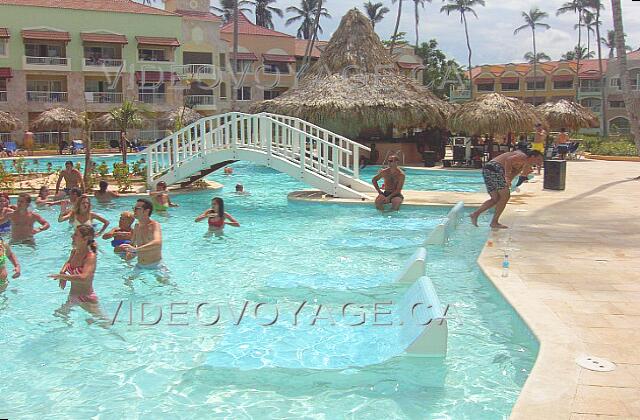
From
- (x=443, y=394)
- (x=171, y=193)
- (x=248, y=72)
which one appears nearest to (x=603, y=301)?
(x=443, y=394)

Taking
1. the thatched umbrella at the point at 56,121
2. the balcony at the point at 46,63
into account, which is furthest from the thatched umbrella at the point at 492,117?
the balcony at the point at 46,63

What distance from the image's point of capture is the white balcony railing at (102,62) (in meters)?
37.2

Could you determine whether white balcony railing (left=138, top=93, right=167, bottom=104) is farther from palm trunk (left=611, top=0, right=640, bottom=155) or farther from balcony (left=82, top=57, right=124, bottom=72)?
palm trunk (left=611, top=0, right=640, bottom=155)

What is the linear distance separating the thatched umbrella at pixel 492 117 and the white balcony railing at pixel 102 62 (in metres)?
23.6

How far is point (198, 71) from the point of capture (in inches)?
1604

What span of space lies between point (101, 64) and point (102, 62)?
0.55ft

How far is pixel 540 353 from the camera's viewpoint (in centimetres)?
436

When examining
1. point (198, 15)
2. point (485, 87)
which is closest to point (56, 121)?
point (198, 15)

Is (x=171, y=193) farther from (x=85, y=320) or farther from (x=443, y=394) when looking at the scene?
(x=443, y=394)

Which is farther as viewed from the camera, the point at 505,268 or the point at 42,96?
the point at 42,96

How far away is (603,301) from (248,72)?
42.4 m

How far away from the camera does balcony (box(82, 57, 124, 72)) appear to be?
37.1 metres

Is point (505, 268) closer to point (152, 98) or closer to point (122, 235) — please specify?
point (122, 235)

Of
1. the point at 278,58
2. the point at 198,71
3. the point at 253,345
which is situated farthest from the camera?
the point at 278,58
